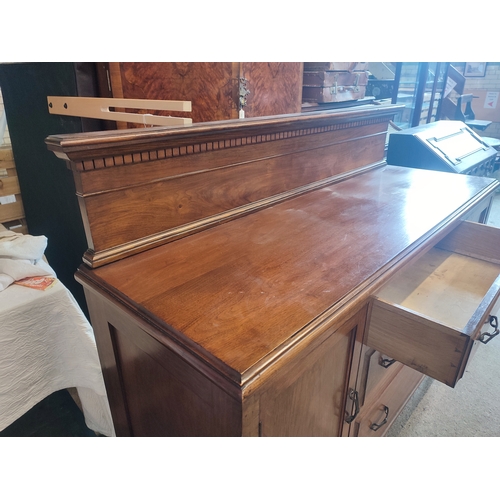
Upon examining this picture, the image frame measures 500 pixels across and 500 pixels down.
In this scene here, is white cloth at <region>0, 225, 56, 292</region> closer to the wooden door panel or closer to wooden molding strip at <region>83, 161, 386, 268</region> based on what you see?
wooden molding strip at <region>83, 161, 386, 268</region>

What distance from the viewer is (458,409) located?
56.5 inches

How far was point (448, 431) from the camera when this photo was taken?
1.34 meters

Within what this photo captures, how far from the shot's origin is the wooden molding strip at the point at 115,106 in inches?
32.7

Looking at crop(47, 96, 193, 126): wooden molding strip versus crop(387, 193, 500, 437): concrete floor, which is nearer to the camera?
crop(47, 96, 193, 126): wooden molding strip

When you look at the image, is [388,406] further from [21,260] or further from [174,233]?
[21,260]

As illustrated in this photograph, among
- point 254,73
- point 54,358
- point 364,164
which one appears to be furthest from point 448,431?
point 254,73

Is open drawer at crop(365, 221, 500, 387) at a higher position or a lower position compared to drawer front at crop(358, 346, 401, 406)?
higher

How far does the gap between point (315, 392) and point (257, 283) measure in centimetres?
22

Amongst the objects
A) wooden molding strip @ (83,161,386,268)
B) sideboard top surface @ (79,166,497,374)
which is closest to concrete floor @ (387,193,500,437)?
sideboard top surface @ (79,166,497,374)

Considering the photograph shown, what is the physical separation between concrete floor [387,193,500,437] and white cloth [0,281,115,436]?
101 cm

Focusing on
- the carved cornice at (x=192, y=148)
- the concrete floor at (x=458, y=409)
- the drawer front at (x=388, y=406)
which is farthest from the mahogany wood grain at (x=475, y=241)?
the concrete floor at (x=458, y=409)

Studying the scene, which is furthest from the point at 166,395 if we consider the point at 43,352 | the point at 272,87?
the point at 272,87

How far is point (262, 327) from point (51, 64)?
993mm

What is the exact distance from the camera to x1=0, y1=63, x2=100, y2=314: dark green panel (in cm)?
111
